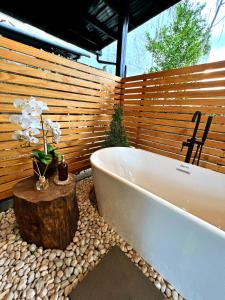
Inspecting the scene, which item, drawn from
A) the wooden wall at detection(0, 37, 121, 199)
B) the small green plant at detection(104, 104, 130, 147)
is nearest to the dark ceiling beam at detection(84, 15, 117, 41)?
the wooden wall at detection(0, 37, 121, 199)

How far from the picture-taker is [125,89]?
8.39ft

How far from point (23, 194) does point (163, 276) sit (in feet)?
3.81

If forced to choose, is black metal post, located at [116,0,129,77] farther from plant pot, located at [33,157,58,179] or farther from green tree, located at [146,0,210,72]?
plant pot, located at [33,157,58,179]

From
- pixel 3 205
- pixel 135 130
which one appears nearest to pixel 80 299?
pixel 3 205

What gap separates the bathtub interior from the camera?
1400mm

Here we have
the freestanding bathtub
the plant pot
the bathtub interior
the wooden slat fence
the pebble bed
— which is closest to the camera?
the freestanding bathtub

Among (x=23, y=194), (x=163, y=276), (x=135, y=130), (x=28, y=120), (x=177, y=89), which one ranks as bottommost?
(x=163, y=276)

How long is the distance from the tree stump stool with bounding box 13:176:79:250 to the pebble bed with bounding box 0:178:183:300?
83 millimetres

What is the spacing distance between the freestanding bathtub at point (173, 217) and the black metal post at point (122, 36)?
1632 mm

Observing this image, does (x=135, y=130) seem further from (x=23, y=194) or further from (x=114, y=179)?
(x=23, y=194)

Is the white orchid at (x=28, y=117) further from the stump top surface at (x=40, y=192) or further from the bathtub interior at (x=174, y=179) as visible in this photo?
the bathtub interior at (x=174, y=179)

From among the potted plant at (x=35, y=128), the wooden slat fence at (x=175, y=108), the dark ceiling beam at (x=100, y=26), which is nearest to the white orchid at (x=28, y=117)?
the potted plant at (x=35, y=128)

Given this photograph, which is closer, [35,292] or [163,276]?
[35,292]

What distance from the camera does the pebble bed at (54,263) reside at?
2.96 feet
